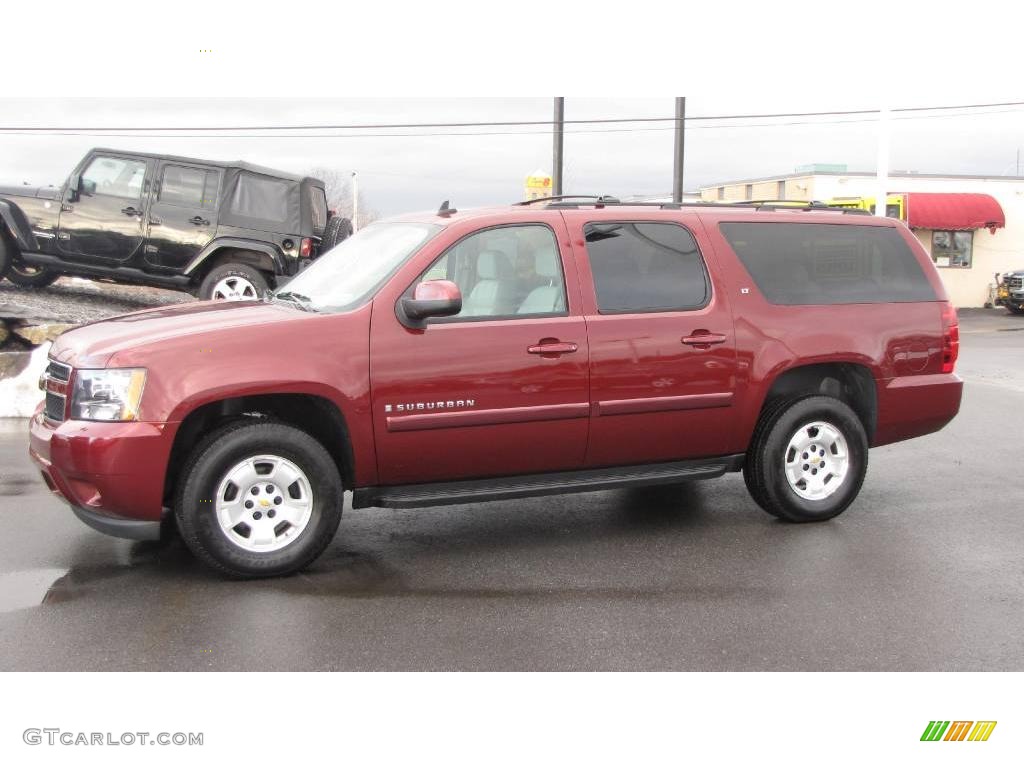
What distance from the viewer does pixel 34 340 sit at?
10898 millimetres

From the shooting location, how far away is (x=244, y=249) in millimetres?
13094

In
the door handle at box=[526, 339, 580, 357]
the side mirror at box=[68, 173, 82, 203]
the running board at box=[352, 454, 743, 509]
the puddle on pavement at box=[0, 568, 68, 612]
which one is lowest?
the puddle on pavement at box=[0, 568, 68, 612]

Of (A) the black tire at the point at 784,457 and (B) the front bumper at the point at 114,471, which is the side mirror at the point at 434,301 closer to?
(B) the front bumper at the point at 114,471

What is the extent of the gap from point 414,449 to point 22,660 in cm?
201

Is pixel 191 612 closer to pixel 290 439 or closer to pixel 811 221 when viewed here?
pixel 290 439

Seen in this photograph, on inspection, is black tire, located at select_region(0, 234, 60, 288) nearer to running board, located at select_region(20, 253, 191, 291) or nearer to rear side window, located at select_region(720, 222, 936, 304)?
running board, located at select_region(20, 253, 191, 291)


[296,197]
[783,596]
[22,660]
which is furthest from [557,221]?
[296,197]

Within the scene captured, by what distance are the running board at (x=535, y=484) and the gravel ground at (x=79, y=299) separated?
7419mm

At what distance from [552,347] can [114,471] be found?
224 centimetres

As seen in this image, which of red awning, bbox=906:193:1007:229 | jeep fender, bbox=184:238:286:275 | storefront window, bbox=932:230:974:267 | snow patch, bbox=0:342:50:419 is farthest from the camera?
storefront window, bbox=932:230:974:267

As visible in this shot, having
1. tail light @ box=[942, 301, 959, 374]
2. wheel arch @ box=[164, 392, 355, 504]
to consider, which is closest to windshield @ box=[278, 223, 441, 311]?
wheel arch @ box=[164, 392, 355, 504]

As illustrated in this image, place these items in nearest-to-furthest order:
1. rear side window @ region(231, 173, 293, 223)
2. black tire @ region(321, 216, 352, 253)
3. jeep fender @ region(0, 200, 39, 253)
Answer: jeep fender @ region(0, 200, 39, 253), rear side window @ region(231, 173, 293, 223), black tire @ region(321, 216, 352, 253)

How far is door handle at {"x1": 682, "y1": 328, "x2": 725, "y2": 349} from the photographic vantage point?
5785mm

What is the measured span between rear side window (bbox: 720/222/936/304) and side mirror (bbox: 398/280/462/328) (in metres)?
1.90
